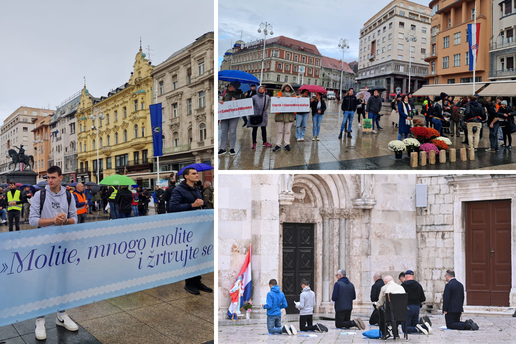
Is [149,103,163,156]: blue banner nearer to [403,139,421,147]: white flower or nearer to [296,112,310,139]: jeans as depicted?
[296,112,310,139]: jeans

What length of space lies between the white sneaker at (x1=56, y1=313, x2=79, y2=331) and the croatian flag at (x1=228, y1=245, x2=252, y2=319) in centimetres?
436

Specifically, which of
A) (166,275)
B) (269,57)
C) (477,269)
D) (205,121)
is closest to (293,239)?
(477,269)

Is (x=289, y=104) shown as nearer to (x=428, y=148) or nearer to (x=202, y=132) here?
(x=428, y=148)

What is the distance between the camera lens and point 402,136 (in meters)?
10.9

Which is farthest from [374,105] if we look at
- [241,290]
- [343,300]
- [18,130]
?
[18,130]

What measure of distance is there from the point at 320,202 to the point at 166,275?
683cm

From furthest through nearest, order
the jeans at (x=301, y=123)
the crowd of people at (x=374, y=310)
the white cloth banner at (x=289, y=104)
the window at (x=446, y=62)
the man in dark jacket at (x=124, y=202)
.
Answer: the window at (x=446, y=62) → the man in dark jacket at (x=124, y=202) → the jeans at (x=301, y=123) → the white cloth banner at (x=289, y=104) → the crowd of people at (x=374, y=310)

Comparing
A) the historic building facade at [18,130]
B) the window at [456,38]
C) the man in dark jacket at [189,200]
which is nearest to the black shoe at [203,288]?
the man in dark jacket at [189,200]

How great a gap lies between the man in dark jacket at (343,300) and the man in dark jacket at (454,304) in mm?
1794

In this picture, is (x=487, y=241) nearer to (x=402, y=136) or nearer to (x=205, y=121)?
(x=402, y=136)

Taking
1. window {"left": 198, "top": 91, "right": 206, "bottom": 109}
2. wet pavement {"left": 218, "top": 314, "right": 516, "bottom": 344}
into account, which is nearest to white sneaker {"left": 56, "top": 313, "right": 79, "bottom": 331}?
wet pavement {"left": 218, "top": 314, "right": 516, "bottom": 344}

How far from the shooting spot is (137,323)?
4.59 metres

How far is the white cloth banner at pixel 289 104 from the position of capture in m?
9.41

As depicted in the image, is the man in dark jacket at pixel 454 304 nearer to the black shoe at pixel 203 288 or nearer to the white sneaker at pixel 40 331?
the black shoe at pixel 203 288
